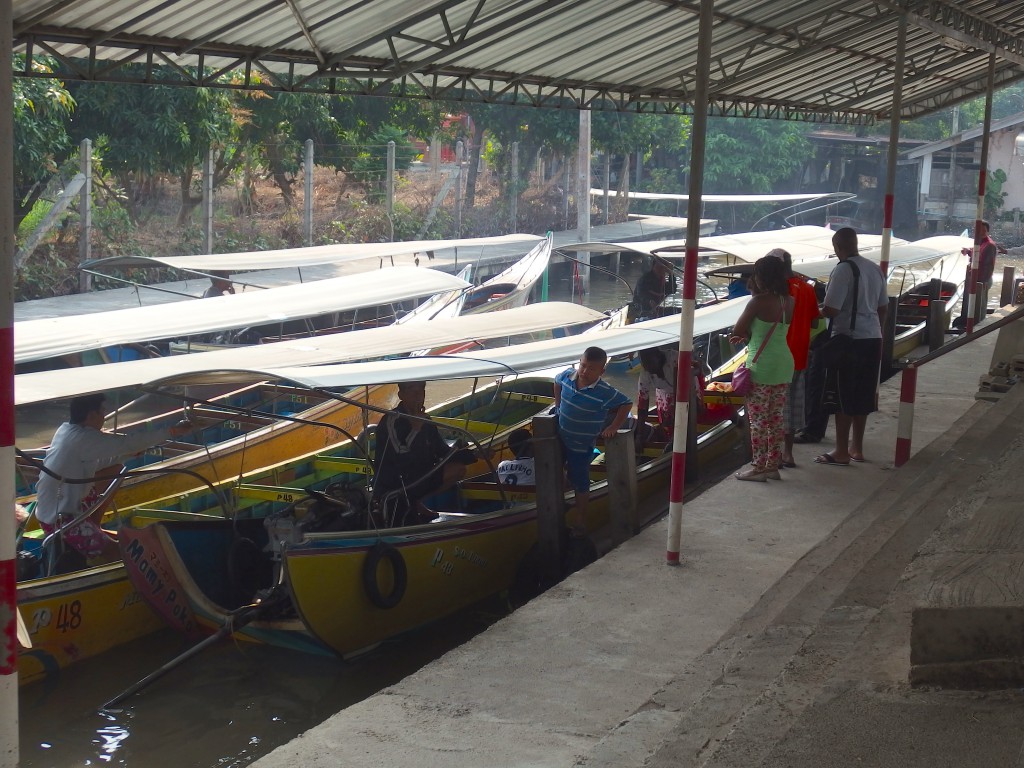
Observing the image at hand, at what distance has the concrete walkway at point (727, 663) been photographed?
322cm

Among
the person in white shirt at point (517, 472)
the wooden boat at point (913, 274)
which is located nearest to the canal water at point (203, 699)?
the person in white shirt at point (517, 472)

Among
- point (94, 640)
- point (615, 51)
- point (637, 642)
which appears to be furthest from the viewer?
point (615, 51)

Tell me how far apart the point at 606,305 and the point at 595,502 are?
15.8 m

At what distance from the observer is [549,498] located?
6.67m

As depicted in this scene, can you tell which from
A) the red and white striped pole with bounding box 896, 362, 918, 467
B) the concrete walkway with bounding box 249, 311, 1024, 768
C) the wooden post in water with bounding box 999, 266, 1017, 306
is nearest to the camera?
the concrete walkway with bounding box 249, 311, 1024, 768

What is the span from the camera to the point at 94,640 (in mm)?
6527

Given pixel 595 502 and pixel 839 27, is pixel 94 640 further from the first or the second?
pixel 839 27

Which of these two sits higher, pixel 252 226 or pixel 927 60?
pixel 927 60

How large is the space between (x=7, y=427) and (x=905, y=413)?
606cm

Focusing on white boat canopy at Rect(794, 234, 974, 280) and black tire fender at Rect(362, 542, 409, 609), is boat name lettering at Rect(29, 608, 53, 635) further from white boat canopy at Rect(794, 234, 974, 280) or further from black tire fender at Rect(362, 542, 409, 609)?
white boat canopy at Rect(794, 234, 974, 280)

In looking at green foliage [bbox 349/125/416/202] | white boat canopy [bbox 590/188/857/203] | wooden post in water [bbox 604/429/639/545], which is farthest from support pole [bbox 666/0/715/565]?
white boat canopy [bbox 590/188/857/203]

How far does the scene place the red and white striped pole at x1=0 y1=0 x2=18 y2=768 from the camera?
8.97 feet

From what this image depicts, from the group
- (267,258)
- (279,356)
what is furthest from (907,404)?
(267,258)

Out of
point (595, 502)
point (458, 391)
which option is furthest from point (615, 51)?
point (595, 502)
